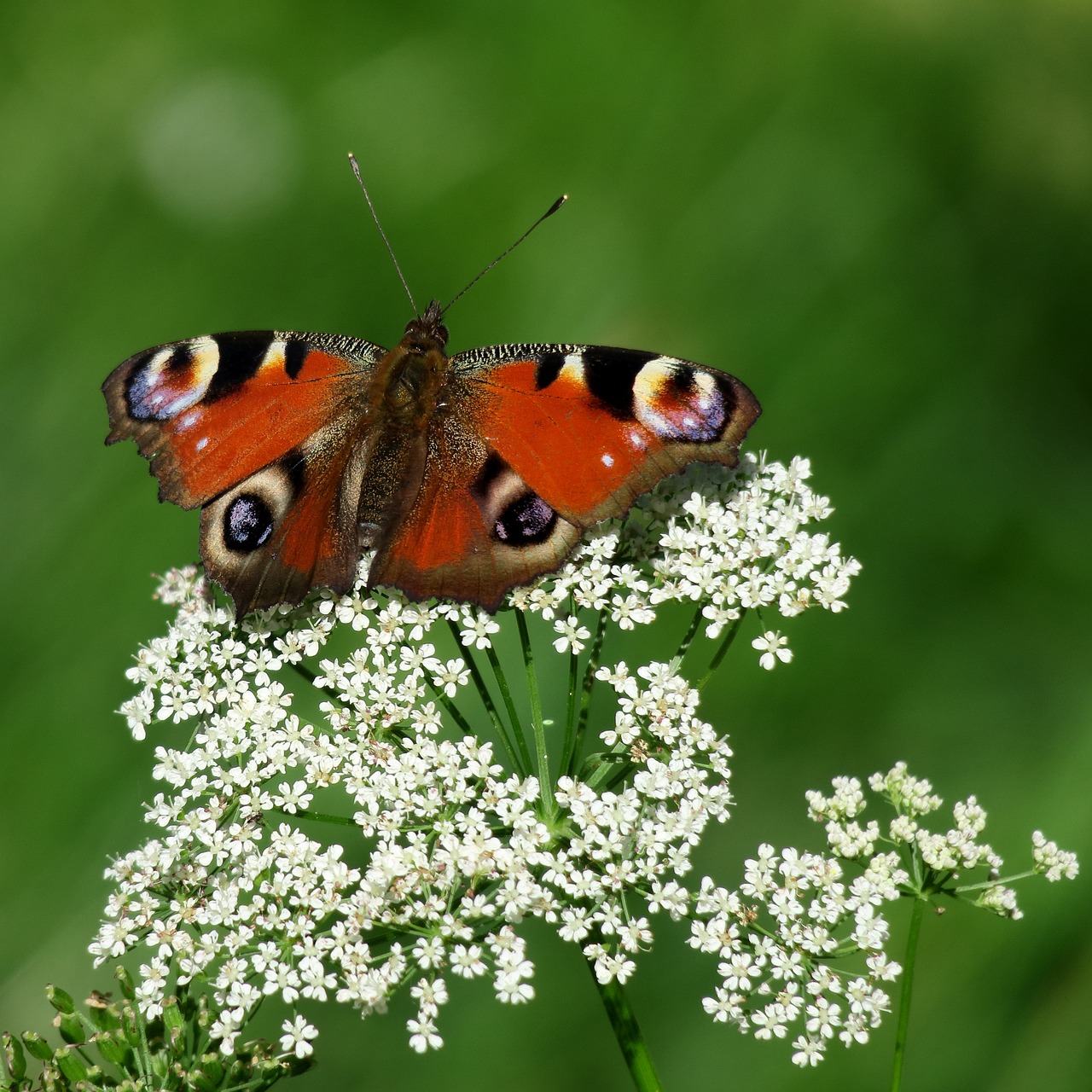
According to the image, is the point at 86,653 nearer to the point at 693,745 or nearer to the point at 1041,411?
the point at 693,745

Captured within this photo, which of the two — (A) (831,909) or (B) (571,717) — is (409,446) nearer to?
(B) (571,717)

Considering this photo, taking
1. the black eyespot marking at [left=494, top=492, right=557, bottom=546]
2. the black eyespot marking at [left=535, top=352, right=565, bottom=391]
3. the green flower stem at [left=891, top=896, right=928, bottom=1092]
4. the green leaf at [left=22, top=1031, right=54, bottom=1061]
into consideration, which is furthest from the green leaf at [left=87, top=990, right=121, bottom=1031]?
the black eyespot marking at [left=535, top=352, right=565, bottom=391]

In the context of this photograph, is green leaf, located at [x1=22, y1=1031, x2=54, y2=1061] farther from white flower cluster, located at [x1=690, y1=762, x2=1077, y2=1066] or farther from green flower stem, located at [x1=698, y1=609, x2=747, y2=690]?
green flower stem, located at [x1=698, y1=609, x2=747, y2=690]

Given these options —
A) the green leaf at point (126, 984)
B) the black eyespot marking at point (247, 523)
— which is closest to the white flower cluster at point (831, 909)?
the green leaf at point (126, 984)

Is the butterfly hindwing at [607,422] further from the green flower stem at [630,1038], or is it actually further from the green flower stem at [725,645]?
the green flower stem at [630,1038]

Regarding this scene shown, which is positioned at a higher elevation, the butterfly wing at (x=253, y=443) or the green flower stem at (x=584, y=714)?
the butterfly wing at (x=253, y=443)

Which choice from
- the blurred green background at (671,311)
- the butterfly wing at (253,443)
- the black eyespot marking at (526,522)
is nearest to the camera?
the black eyespot marking at (526,522)

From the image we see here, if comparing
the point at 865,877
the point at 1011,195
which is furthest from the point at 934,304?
the point at 865,877
